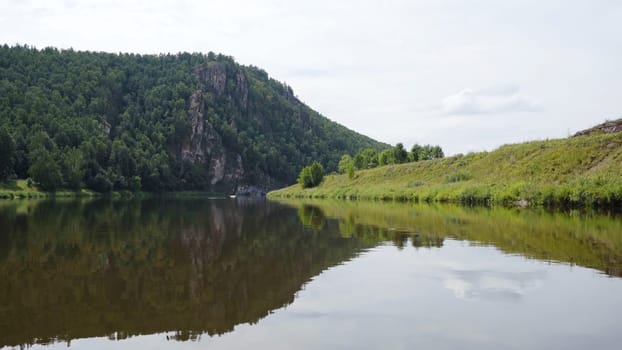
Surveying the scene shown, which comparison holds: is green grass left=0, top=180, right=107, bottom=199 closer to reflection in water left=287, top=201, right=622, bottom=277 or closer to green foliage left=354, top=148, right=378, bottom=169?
green foliage left=354, top=148, right=378, bottom=169

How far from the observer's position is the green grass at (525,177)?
52.2 m

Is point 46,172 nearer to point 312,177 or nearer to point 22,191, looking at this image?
point 22,191

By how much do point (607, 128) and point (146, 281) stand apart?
270ft

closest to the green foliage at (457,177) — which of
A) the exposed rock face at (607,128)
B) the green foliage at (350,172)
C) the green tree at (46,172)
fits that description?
the exposed rock face at (607,128)

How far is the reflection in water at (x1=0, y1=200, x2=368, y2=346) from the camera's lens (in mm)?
10828

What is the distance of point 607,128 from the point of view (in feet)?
265

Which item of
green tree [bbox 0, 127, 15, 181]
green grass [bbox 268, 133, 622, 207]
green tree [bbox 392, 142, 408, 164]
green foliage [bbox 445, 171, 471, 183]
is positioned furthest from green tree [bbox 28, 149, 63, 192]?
green foliage [bbox 445, 171, 471, 183]

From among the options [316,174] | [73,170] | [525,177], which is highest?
[73,170]

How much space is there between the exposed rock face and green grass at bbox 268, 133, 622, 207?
4556mm

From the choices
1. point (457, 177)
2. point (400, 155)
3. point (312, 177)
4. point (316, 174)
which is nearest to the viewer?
point (457, 177)

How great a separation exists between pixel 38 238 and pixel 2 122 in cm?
15941

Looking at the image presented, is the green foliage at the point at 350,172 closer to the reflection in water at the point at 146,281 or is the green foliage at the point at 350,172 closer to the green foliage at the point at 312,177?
the green foliage at the point at 312,177

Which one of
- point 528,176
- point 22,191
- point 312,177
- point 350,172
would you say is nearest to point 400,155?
point 350,172

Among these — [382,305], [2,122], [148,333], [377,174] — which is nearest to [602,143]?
[377,174]
